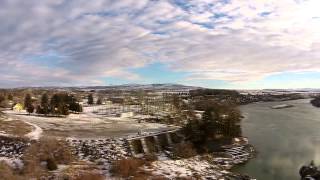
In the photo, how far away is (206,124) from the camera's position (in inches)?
1497

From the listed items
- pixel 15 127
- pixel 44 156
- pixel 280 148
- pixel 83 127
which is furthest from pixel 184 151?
pixel 15 127

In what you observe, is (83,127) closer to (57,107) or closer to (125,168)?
(57,107)

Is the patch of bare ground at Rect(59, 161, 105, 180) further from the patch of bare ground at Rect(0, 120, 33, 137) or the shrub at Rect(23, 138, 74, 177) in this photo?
the patch of bare ground at Rect(0, 120, 33, 137)

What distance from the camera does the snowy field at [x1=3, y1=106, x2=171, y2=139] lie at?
38.0m

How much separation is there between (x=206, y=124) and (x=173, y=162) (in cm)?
941

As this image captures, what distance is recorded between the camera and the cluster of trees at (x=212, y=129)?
3719cm

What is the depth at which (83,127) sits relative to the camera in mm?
43281

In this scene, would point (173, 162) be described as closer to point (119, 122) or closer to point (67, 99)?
point (119, 122)

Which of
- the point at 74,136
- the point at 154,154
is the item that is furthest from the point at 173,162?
the point at 74,136

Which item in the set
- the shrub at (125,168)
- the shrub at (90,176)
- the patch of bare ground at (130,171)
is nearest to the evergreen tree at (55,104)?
the patch of bare ground at (130,171)

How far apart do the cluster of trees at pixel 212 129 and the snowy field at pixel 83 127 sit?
5.89 meters

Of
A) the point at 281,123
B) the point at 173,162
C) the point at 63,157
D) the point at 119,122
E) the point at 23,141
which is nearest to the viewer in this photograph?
the point at 63,157

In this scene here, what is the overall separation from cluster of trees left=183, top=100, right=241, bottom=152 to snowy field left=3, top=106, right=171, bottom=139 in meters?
5.89

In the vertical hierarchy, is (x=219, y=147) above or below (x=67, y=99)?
below
